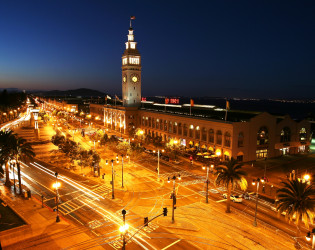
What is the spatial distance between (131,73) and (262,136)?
6375 cm

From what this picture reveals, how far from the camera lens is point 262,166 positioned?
65.7 m

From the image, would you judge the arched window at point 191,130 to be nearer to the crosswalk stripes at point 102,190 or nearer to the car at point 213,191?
the car at point 213,191

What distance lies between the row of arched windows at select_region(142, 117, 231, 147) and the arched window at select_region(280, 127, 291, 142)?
1981 cm

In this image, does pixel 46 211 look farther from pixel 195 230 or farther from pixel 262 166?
pixel 262 166

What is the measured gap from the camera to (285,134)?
77062 mm

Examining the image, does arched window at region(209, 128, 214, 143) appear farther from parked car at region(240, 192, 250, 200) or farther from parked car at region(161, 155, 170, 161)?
parked car at region(240, 192, 250, 200)

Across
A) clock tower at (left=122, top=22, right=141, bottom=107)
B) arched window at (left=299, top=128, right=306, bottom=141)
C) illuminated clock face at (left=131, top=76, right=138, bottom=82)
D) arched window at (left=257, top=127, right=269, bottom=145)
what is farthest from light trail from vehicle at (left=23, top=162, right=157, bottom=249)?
illuminated clock face at (left=131, top=76, right=138, bottom=82)

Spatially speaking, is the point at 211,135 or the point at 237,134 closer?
the point at 237,134

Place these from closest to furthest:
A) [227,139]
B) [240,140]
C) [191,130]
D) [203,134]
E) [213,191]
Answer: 1. [213,191]
2. [240,140]
3. [227,139]
4. [203,134]
5. [191,130]

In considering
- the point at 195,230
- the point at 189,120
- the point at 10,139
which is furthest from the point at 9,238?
the point at 189,120

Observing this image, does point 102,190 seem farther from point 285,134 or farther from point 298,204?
point 285,134

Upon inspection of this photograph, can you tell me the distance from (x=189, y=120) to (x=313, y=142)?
5526 cm

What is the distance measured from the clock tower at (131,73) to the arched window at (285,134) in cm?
6336

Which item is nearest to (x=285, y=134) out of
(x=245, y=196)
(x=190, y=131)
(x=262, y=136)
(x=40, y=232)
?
(x=262, y=136)
